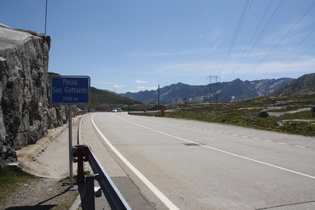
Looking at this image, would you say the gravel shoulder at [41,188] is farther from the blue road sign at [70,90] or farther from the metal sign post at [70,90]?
the blue road sign at [70,90]

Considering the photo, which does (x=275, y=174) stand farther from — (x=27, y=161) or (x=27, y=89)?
(x=27, y=89)

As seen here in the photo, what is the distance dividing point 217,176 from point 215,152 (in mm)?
4062

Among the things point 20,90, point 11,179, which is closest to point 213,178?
point 11,179

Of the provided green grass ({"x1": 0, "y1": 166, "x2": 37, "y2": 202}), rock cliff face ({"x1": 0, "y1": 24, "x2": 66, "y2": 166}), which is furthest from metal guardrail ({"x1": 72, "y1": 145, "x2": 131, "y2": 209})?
rock cliff face ({"x1": 0, "y1": 24, "x2": 66, "y2": 166})

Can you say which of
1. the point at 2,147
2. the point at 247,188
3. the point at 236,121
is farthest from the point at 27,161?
the point at 236,121

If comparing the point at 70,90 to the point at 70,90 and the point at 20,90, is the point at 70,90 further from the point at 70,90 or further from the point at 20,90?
the point at 20,90

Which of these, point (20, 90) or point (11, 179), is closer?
point (11, 179)

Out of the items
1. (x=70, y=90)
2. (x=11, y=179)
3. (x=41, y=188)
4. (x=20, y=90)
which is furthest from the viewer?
(x=20, y=90)

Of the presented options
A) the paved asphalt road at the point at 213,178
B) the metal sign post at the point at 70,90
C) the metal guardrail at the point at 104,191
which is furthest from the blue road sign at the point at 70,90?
the paved asphalt road at the point at 213,178

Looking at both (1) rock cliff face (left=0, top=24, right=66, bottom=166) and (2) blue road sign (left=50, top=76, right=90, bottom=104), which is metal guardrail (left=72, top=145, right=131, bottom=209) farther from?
(1) rock cliff face (left=0, top=24, right=66, bottom=166)

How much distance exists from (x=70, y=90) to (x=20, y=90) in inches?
117

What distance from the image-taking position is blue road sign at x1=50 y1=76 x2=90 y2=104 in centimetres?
629

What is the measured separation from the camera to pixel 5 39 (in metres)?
8.62

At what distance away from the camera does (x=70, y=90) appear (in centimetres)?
635
